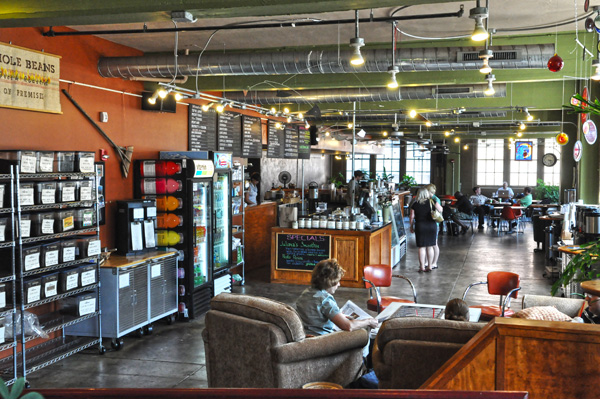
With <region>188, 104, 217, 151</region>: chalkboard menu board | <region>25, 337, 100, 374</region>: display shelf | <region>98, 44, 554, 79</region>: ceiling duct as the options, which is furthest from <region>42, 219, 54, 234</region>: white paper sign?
<region>188, 104, 217, 151</region>: chalkboard menu board

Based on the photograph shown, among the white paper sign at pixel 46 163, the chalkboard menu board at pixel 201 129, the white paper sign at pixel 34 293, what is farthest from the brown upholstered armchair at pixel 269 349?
the chalkboard menu board at pixel 201 129

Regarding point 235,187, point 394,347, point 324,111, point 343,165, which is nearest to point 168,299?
point 235,187

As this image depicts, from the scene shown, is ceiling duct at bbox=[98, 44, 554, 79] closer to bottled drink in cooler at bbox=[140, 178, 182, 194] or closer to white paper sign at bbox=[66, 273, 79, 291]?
bottled drink in cooler at bbox=[140, 178, 182, 194]

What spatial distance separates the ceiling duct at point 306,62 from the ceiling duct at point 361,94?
3228 millimetres

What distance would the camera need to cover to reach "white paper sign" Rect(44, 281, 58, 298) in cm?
561

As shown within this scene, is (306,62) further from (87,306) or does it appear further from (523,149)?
(523,149)

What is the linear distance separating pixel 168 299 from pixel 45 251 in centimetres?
193

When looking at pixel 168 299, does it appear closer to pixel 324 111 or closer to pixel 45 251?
pixel 45 251

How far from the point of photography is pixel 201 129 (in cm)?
970

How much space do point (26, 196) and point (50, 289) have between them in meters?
0.91

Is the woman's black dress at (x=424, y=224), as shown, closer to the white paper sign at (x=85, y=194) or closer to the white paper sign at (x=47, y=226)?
the white paper sign at (x=85, y=194)

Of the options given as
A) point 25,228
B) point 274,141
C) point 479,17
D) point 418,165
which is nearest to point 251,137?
point 274,141

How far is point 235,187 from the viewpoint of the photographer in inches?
384

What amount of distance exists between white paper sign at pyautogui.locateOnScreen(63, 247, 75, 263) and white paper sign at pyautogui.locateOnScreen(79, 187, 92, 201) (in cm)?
52
